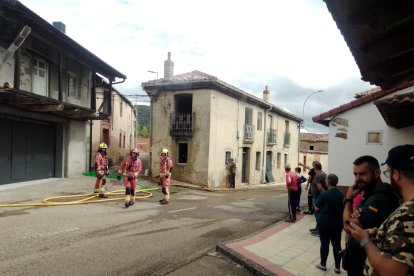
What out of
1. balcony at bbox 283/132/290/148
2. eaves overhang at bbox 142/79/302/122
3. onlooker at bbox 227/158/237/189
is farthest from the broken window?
balcony at bbox 283/132/290/148

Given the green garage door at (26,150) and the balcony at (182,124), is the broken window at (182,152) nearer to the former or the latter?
the balcony at (182,124)

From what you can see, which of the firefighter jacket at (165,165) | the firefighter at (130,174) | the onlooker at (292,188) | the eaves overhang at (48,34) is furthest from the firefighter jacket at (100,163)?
the onlooker at (292,188)

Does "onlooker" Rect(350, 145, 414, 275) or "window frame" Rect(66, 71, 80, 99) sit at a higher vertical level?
"window frame" Rect(66, 71, 80, 99)

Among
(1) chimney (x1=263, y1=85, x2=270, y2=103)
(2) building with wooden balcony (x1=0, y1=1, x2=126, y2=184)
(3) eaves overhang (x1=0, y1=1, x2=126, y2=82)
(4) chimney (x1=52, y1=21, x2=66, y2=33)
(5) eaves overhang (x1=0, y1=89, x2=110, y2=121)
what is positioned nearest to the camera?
(3) eaves overhang (x1=0, y1=1, x2=126, y2=82)

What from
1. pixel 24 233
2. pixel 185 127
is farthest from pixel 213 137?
pixel 24 233

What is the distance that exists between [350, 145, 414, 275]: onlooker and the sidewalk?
11.6ft

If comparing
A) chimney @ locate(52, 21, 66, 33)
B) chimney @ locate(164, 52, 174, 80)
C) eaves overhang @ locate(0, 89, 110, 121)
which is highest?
chimney @ locate(52, 21, 66, 33)

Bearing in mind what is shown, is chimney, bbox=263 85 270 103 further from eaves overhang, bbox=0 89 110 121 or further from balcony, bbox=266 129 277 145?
eaves overhang, bbox=0 89 110 121

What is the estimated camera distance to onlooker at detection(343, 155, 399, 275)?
2.95m

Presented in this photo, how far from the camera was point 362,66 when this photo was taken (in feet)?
13.1

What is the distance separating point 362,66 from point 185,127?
1853cm

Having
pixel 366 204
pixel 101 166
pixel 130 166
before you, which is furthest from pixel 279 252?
pixel 101 166

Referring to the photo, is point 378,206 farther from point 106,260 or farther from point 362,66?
point 106,260

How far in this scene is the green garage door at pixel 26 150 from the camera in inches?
559
